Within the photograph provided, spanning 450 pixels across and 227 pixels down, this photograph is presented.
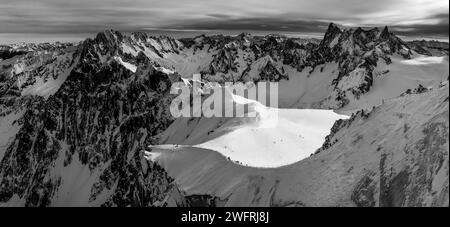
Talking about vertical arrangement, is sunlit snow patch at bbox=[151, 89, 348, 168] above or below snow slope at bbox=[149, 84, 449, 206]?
below

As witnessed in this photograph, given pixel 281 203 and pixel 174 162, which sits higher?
pixel 281 203

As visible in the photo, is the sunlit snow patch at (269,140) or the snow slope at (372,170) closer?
the snow slope at (372,170)

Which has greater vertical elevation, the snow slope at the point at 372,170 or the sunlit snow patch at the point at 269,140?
the snow slope at the point at 372,170

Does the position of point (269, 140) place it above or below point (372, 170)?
below

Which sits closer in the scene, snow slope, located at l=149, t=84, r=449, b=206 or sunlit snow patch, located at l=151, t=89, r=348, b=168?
snow slope, located at l=149, t=84, r=449, b=206

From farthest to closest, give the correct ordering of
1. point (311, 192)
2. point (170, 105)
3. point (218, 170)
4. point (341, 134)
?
point (170, 105) → point (218, 170) → point (341, 134) → point (311, 192)

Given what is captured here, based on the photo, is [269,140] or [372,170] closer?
[372,170]

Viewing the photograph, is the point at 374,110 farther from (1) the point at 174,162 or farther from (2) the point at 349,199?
(1) the point at 174,162

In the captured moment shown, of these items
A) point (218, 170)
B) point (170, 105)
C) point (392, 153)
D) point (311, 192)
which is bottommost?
point (170, 105)

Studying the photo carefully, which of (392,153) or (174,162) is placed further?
(174,162)
